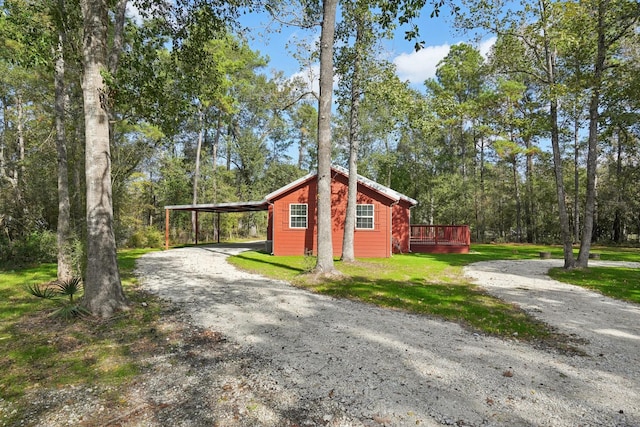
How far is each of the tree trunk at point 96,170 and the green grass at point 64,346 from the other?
0.54 meters

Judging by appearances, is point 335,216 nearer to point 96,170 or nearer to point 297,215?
point 297,215

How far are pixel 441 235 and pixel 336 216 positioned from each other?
8.74 m

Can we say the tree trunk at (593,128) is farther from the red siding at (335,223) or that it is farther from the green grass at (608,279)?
the red siding at (335,223)

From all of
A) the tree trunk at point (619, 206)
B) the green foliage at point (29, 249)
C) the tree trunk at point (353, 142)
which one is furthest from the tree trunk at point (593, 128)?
the green foliage at point (29, 249)

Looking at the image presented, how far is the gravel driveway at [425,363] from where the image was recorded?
276 cm

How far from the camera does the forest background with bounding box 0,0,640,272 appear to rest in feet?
25.8

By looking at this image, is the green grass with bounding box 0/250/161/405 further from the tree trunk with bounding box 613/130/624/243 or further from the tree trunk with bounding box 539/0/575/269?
the tree trunk with bounding box 613/130/624/243

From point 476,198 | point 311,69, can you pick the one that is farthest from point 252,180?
point 311,69

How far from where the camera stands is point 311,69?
11.2 meters

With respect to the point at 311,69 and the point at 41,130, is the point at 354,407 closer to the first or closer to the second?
the point at 311,69

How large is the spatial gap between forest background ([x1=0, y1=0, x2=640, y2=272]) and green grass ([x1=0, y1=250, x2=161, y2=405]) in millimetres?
3735

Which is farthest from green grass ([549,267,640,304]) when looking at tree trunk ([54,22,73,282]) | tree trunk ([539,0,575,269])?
tree trunk ([54,22,73,282])

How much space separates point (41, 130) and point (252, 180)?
18697 mm

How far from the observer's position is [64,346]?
167 inches
